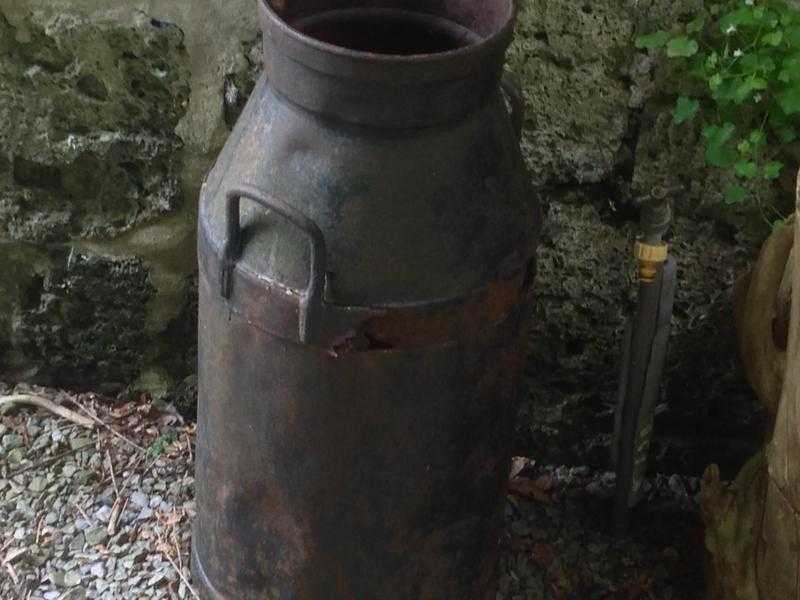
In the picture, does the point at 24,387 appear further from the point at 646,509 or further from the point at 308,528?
the point at 646,509

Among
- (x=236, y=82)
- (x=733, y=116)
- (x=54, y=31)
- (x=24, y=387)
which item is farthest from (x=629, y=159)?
(x=24, y=387)

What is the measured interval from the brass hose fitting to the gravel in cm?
54

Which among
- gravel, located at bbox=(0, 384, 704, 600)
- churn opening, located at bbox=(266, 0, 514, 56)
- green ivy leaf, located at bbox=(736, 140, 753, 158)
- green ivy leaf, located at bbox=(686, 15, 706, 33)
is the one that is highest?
green ivy leaf, located at bbox=(686, 15, 706, 33)

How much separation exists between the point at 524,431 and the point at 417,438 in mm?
768

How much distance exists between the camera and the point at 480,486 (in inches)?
73.0

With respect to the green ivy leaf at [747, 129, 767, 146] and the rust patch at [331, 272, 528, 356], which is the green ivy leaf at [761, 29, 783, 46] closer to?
the green ivy leaf at [747, 129, 767, 146]

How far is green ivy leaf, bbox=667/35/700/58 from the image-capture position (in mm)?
1876

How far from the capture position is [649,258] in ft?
6.76

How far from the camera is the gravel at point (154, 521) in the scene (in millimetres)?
2215

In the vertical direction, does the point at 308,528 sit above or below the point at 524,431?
above

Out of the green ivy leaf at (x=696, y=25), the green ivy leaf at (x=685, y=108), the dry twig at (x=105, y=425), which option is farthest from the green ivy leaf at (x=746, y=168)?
the dry twig at (x=105, y=425)

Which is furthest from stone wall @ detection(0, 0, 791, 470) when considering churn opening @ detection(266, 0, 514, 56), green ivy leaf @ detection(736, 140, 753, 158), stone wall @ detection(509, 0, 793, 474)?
churn opening @ detection(266, 0, 514, 56)

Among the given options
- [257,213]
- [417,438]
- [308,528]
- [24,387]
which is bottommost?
[24,387]

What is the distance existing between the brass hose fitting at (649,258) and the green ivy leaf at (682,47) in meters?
0.32
